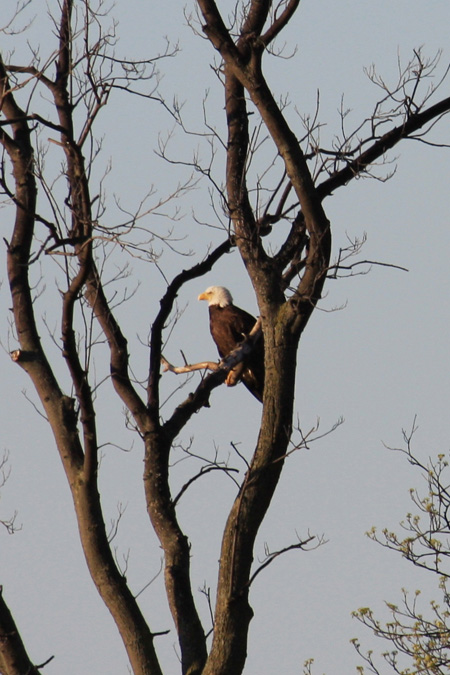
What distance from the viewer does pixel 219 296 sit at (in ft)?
28.2

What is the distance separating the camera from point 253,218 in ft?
14.8

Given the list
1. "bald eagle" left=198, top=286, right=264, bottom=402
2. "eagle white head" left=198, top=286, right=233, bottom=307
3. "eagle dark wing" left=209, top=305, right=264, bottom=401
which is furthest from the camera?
"eagle white head" left=198, top=286, right=233, bottom=307

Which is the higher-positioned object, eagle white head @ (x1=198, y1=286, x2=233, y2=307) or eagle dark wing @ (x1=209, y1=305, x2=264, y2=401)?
eagle white head @ (x1=198, y1=286, x2=233, y2=307)

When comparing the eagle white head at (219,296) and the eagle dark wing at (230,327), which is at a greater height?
the eagle white head at (219,296)

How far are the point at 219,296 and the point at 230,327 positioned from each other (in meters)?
0.49

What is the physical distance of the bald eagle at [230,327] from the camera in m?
7.51

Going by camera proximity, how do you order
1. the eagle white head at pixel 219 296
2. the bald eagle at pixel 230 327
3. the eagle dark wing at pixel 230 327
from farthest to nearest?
the eagle white head at pixel 219 296 < the eagle dark wing at pixel 230 327 < the bald eagle at pixel 230 327

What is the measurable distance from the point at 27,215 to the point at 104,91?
878 mm

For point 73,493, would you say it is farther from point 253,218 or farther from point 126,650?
point 253,218

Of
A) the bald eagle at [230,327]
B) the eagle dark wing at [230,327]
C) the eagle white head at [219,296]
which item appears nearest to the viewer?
the bald eagle at [230,327]

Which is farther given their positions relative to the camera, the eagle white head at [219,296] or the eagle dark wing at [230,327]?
the eagle white head at [219,296]

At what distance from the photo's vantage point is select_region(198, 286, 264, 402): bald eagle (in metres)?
7.51

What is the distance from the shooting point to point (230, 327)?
8.19 metres

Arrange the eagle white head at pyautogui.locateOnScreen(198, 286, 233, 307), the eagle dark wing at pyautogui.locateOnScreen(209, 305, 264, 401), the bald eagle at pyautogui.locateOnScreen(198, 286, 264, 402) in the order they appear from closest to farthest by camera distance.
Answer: the bald eagle at pyautogui.locateOnScreen(198, 286, 264, 402), the eagle dark wing at pyautogui.locateOnScreen(209, 305, 264, 401), the eagle white head at pyautogui.locateOnScreen(198, 286, 233, 307)
